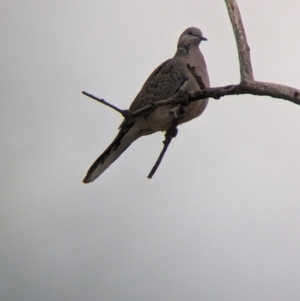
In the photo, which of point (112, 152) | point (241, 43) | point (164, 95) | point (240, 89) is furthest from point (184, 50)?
point (240, 89)

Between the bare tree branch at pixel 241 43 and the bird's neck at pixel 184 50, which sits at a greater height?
the bird's neck at pixel 184 50

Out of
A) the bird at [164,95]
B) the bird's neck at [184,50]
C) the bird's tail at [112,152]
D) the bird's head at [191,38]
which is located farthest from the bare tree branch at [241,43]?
the bird's head at [191,38]

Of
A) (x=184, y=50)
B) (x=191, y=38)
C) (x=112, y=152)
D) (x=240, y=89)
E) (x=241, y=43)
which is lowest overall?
(x=112, y=152)

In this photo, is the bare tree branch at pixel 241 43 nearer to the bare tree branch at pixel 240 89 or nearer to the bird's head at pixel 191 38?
the bare tree branch at pixel 240 89

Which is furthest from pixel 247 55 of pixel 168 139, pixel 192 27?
pixel 192 27

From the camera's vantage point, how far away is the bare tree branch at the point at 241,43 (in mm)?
4293

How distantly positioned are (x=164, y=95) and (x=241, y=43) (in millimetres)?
3064

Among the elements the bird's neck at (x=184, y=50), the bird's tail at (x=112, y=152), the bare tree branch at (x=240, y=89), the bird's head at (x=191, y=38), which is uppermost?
the bird's head at (x=191, y=38)

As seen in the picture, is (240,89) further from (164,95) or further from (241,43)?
(164,95)

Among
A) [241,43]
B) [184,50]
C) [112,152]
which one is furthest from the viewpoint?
[184,50]

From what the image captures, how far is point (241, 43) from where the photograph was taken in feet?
14.5

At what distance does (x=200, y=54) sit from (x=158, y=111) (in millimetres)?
1271

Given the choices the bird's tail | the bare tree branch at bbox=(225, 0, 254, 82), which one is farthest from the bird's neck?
the bare tree branch at bbox=(225, 0, 254, 82)

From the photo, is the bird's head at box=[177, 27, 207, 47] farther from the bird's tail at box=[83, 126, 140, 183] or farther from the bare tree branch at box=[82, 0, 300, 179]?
the bare tree branch at box=[82, 0, 300, 179]
